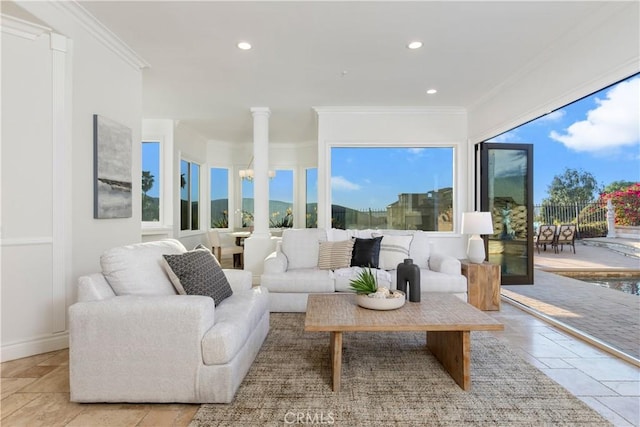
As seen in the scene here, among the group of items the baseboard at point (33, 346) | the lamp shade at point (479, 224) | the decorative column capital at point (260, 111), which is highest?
Result: the decorative column capital at point (260, 111)

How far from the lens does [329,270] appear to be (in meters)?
3.87

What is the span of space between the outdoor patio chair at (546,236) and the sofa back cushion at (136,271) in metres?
7.01

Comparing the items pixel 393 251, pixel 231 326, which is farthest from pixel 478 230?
pixel 231 326

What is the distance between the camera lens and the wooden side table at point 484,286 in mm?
3793

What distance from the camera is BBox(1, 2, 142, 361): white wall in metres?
2.52

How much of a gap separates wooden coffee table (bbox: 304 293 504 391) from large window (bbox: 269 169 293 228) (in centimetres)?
554

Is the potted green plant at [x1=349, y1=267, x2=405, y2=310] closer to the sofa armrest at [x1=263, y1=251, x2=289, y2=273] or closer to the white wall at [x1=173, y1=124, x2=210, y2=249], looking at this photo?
the sofa armrest at [x1=263, y1=251, x2=289, y2=273]

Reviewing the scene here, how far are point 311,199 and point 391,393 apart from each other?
6053 millimetres

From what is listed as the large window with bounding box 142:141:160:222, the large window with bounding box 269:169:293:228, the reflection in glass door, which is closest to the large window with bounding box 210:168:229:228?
the large window with bounding box 269:169:293:228

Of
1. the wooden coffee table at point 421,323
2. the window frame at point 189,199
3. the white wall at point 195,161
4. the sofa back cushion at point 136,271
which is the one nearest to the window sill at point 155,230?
the white wall at point 195,161

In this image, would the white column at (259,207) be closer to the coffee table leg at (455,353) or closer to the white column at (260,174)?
the white column at (260,174)

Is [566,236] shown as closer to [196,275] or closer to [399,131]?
[399,131]

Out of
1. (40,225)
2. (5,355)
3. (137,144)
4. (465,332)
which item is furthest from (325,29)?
(5,355)

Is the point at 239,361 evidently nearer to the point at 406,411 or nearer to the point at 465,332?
the point at 406,411
